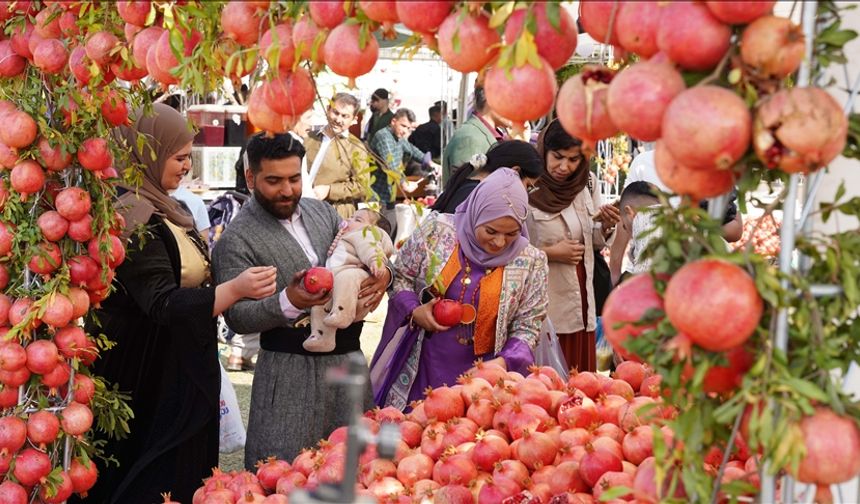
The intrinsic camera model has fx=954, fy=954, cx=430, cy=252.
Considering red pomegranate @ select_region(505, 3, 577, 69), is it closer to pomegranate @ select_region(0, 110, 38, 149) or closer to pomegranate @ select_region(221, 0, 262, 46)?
pomegranate @ select_region(221, 0, 262, 46)

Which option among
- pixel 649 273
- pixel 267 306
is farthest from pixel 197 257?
pixel 649 273

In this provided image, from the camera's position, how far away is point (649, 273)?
1381 millimetres

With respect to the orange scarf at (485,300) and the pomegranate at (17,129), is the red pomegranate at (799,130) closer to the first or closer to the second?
the pomegranate at (17,129)

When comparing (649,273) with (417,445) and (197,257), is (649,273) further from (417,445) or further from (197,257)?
(197,257)

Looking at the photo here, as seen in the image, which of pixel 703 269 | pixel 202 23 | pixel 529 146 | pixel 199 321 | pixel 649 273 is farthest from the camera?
pixel 529 146

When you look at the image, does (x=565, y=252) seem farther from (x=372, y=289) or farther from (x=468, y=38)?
(x=468, y=38)

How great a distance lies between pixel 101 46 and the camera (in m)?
2.16

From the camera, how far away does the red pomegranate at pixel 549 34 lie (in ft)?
4.62

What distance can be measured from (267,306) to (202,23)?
68.1 inches

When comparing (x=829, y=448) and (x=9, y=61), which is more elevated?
(x=9, y=61)

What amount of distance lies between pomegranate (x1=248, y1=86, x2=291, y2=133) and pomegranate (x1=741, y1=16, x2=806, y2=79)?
2.81 ft

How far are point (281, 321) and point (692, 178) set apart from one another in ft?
7.81

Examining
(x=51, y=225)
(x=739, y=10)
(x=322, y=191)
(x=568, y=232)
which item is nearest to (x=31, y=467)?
(x=51, y=225)

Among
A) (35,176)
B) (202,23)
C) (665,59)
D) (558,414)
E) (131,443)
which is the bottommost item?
(131,443)
